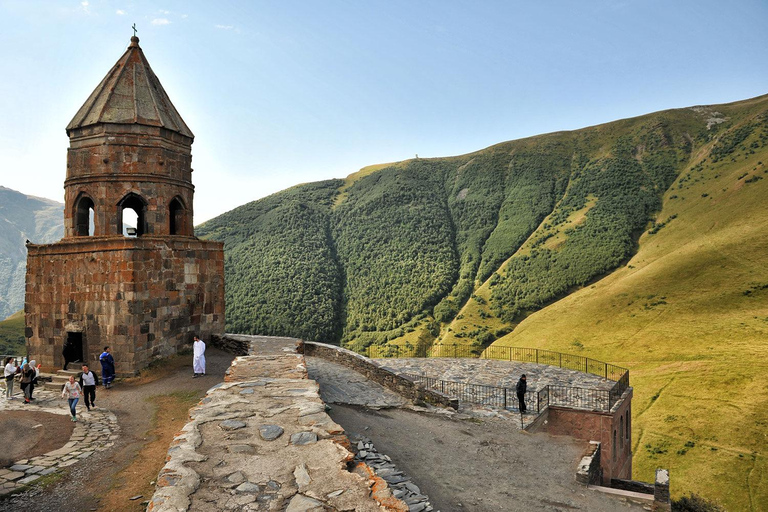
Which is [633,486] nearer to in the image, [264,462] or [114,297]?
[264,462]

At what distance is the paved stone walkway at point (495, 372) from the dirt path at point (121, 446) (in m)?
10.1

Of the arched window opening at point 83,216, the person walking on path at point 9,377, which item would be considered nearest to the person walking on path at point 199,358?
the person walking on path at point 9,377

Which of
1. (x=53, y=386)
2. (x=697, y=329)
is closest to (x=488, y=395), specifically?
(x=53, y=386)

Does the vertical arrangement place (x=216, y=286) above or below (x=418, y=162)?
below

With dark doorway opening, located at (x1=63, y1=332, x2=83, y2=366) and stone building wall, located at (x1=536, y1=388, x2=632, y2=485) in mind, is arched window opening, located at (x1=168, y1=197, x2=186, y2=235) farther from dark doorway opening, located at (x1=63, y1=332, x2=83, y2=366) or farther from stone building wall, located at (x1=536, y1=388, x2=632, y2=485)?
stone building wall, located at (x1=536, y1=388, x2=632, y2=485)

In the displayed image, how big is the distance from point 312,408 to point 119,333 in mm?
8519

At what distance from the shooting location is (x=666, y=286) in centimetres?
3934

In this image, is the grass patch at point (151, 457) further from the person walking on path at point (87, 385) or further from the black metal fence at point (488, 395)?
the black metal fence at point (488, 395)

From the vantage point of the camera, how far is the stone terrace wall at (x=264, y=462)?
4605 mm

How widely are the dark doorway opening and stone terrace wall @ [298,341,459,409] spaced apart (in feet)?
20.2

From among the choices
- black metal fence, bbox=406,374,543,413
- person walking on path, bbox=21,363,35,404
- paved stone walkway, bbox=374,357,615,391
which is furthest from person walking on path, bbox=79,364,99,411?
Result: paved stone walkway, bbox=374,357,615,391

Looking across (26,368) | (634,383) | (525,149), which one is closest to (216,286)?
(26,368)

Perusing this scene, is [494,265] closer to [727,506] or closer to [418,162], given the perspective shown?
[418,162]

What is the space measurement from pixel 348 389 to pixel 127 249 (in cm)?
725
